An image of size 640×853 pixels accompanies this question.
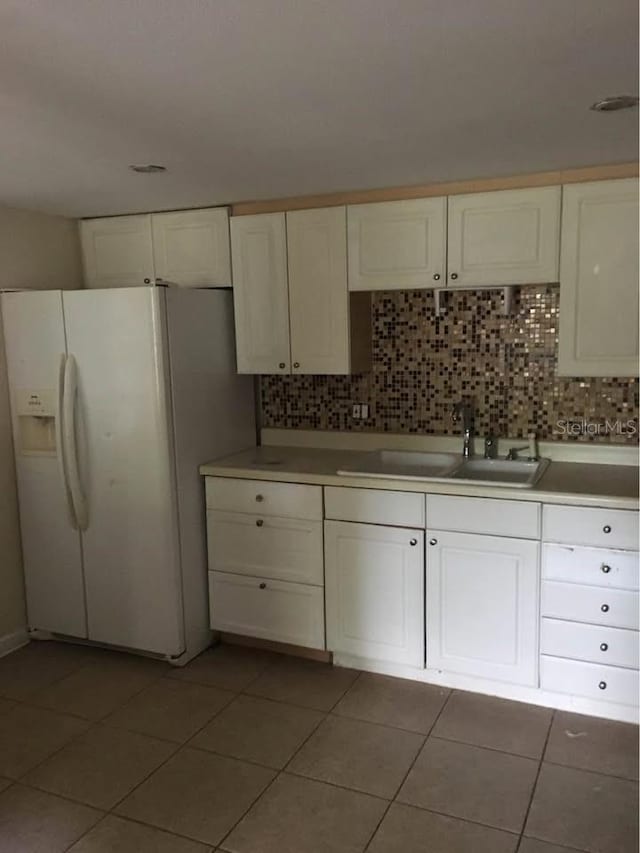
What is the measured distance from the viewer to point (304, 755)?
8.68ft

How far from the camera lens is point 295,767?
2576 mm

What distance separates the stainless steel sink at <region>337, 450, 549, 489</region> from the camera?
2.99m

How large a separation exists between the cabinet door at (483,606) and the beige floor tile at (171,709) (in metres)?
0.94

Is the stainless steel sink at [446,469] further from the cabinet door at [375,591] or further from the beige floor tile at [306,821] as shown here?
the beige floor tile at [306,821]

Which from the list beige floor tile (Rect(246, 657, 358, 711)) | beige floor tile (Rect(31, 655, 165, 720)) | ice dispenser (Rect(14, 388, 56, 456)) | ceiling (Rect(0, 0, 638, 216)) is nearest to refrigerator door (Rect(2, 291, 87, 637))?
ice dispenser (Rect(14, 388, 56, 456))

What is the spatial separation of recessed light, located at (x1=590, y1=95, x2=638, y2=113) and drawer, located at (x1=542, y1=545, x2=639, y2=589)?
1505mm

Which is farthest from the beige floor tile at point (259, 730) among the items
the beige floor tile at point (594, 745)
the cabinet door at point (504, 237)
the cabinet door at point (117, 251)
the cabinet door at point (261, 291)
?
the cabinet door at point (117, 251)

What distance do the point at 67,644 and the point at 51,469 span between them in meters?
0.90

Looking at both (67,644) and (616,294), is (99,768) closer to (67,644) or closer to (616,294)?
(67,644)

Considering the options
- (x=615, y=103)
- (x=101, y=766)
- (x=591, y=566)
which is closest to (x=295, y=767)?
(x=101, y=766)

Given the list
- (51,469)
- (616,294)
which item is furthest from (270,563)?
(616,294)

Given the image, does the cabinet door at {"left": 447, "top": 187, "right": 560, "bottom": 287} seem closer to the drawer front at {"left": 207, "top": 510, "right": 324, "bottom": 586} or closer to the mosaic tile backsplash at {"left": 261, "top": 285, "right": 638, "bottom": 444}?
the mosaic tile backsplash at {"left": 261, "top": 285, "right": 638, "bottom": 444}

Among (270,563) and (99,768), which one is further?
(270,563)

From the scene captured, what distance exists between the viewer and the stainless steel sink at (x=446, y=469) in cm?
299
